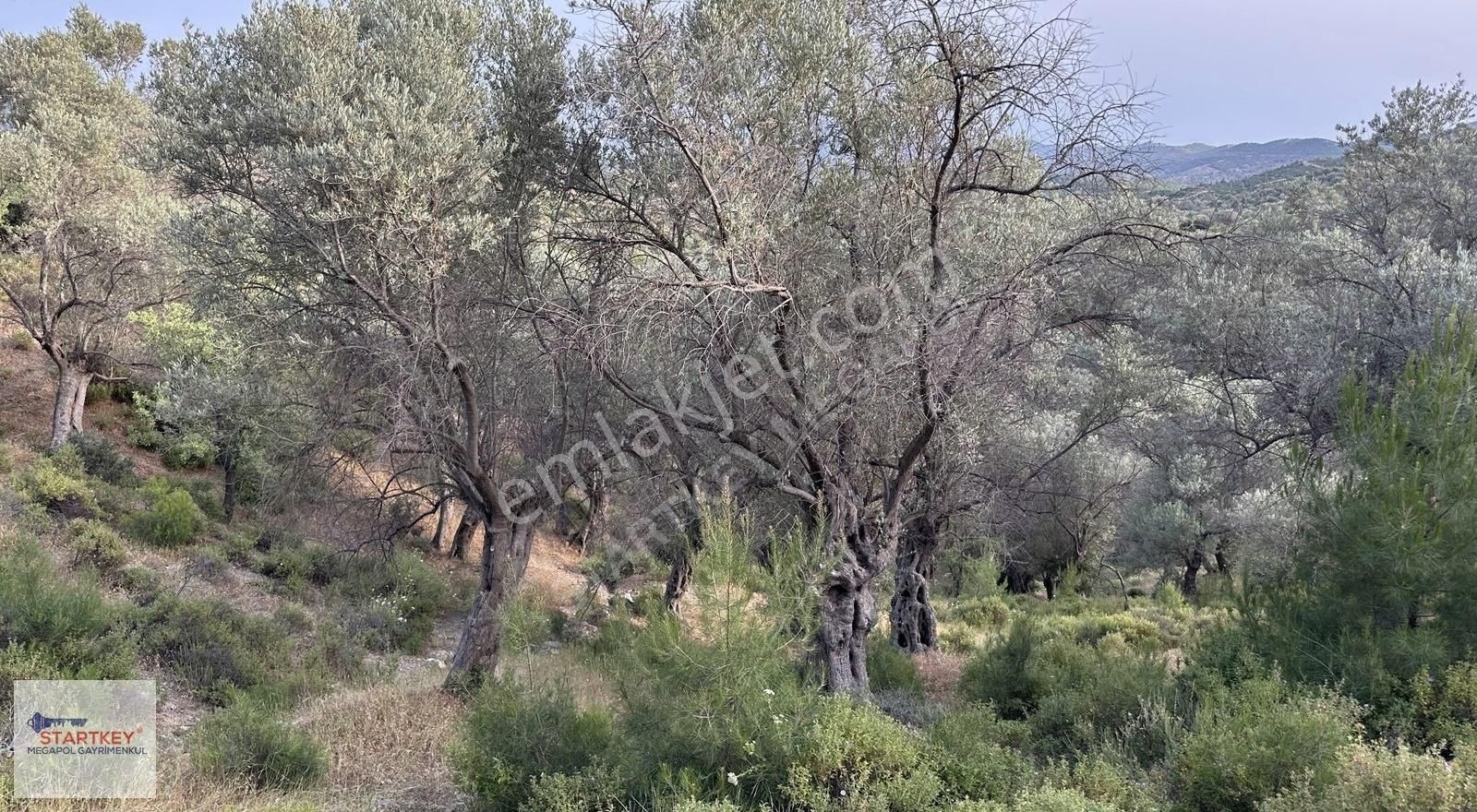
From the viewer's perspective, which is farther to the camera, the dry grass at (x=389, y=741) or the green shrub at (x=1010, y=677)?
the green shrub at (x=1010, y=677)

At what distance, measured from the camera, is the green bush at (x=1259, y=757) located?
455cm

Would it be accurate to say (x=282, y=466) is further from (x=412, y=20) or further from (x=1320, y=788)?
(x=1320, y=788)

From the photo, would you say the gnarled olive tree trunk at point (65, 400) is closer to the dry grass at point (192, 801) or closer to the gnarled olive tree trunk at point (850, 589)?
the dry grass at point (192, 801)

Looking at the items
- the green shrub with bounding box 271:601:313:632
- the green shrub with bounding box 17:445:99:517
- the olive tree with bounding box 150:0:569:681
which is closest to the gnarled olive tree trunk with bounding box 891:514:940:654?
the olive tree with bounding box 150:0:569:681

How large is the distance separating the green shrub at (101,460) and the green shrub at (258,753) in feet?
42.6

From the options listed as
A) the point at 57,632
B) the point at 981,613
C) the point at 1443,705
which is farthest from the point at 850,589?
the point at 981,613

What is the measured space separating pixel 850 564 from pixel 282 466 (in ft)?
21.6

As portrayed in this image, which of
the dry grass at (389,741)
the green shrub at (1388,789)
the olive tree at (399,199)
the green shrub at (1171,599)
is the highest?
the olive tree at (399,199)

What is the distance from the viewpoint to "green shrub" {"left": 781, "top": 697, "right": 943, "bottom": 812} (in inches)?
182

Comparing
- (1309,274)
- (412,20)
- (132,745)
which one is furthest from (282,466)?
(1309,274)

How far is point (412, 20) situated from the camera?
7.77 meters

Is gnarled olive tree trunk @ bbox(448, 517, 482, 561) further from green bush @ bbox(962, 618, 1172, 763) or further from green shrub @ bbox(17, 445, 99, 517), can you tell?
green bush @ bbox(962, 618, 1172, 763)

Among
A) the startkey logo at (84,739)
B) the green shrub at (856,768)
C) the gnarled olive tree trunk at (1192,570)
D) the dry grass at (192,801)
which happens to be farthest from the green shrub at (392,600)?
the gnarled olive tree trunk at (1192,570)

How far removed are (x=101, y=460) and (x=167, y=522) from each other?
3.41 metres
